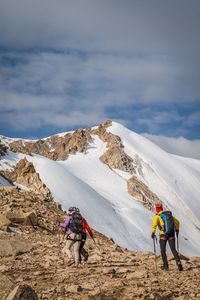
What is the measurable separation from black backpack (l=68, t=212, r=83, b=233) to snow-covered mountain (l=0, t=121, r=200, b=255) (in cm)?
4609

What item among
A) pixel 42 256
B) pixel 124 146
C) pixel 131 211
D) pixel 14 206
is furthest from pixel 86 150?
pixel 42 256

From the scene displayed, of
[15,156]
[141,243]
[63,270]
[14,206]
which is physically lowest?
[63,270]

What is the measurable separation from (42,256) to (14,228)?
6.71 meters

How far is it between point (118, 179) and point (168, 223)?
9687cm

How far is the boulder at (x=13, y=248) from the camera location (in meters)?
16.7

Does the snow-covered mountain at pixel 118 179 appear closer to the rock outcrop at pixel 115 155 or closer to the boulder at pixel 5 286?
the rock outcrop at pixel 115 155

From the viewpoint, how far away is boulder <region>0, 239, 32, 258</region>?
54.7 ft

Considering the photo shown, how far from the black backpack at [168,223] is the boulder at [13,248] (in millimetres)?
6624

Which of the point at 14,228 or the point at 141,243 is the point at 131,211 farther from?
the point at 14,228

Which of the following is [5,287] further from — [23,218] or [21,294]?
[23,218]

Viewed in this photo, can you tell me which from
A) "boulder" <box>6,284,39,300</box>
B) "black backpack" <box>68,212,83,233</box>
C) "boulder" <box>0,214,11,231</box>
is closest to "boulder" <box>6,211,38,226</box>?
"boulder" <box>0,214,11,231</box>

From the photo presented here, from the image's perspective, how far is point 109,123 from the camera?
142 metres

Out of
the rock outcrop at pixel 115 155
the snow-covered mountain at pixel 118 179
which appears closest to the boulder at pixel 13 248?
the snow-covered mountain at pixel 118 179

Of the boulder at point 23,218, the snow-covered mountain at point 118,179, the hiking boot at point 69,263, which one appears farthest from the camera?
the snow-covered mountain at point 118,179
